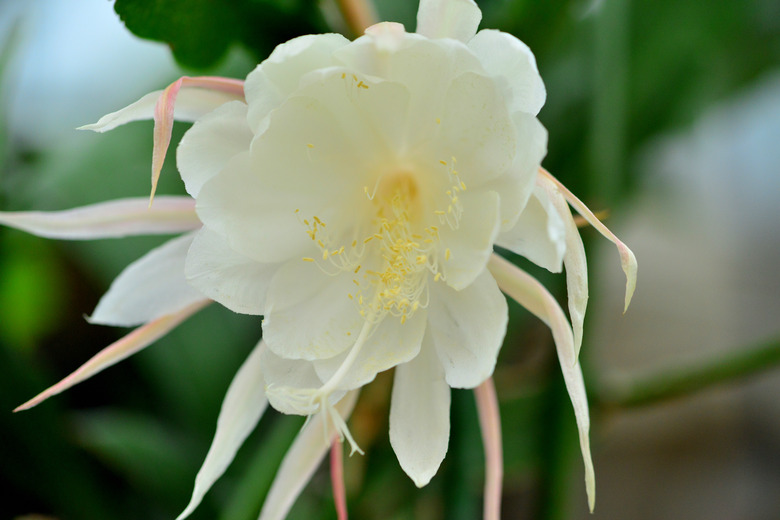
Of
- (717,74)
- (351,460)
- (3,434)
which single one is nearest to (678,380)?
(351,460)

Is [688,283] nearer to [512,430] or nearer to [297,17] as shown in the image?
[512,430]

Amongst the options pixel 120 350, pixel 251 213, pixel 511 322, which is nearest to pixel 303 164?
pixel 251 213

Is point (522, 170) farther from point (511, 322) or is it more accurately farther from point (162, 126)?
point (511, 322)

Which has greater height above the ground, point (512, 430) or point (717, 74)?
point (717, 74)

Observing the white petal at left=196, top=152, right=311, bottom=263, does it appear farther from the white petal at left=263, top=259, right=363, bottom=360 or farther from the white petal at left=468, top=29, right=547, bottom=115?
the white petal at left=468, top=29, right=547, bottom=115

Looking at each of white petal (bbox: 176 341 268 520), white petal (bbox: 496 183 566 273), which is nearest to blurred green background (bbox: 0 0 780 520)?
white petal (bbox: 176 341 268 520)

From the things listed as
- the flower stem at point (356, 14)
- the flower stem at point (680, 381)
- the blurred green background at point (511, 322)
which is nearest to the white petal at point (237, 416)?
the blurred green background at point (511, 322)

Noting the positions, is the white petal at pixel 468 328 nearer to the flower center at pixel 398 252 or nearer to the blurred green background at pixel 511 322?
the flower center at pixel 398 252
